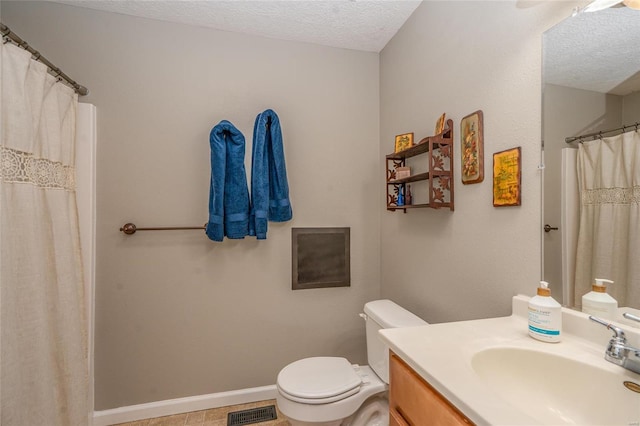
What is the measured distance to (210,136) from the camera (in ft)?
5.51

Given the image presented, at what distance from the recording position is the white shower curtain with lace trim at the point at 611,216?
723mm

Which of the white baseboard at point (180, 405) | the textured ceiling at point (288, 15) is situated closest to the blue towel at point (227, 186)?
the textured ceiling at point (288, 15)

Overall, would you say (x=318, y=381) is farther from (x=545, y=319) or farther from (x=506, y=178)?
(x=506, y=178)

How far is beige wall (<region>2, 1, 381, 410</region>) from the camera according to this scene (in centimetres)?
167

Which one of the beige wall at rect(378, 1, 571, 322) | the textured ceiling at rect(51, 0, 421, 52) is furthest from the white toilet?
the textured ceiling at rect(51, 0, 421, 52)

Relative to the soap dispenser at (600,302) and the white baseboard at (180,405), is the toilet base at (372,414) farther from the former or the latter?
the soap dispenser at (600,302)

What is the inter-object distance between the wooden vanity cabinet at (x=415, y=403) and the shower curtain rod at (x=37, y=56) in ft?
5.53

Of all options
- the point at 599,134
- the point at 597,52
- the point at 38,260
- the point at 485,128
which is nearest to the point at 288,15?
the point at 485,128

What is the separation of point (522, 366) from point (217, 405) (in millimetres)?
1736

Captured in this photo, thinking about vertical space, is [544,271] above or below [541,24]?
below

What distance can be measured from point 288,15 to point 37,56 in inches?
47.4

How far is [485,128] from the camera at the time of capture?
116cm

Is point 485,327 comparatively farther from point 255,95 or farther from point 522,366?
point 255,95

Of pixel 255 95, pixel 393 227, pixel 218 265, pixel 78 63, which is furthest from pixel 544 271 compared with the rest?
pixel 78 63
